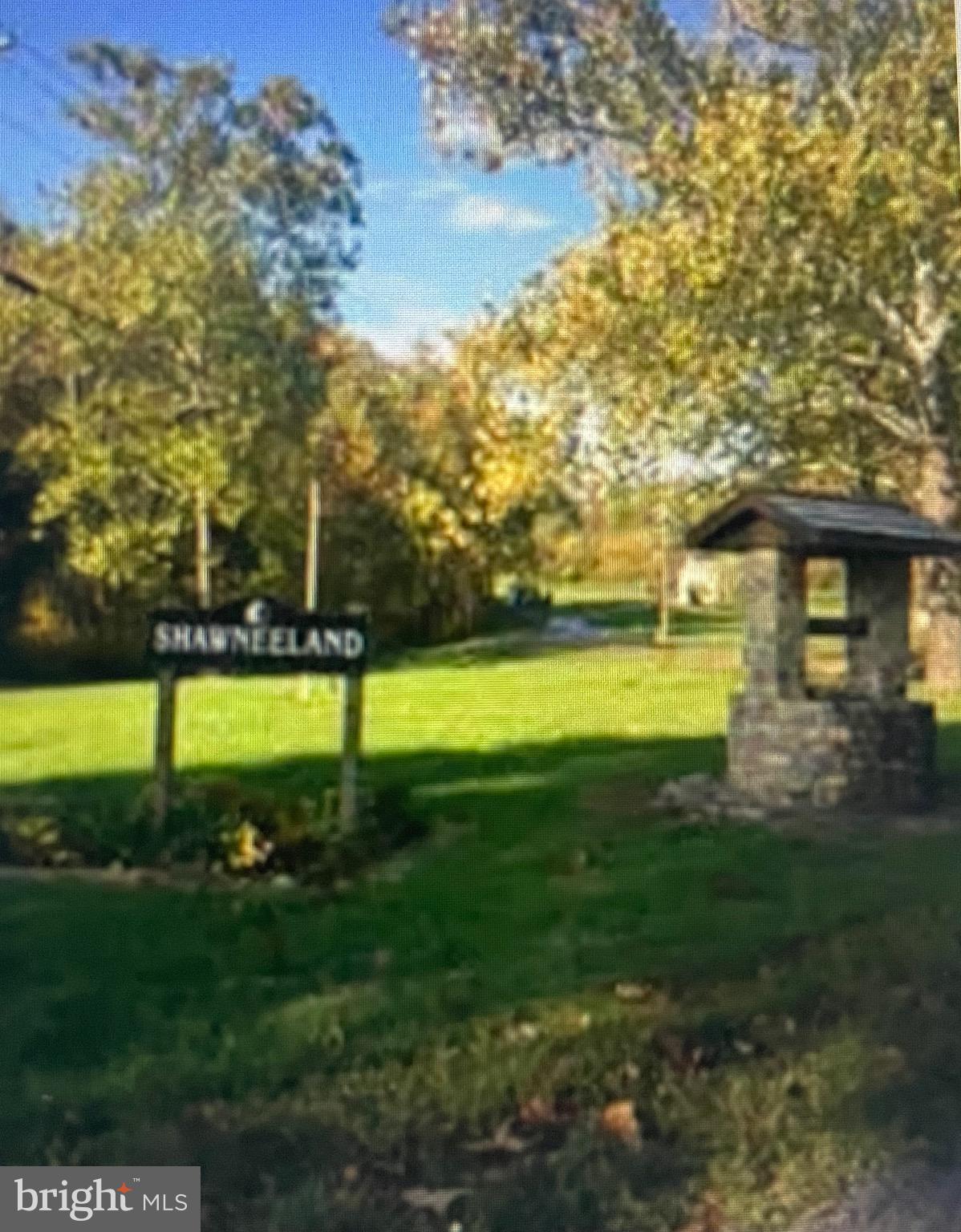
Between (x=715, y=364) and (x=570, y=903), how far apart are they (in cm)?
71

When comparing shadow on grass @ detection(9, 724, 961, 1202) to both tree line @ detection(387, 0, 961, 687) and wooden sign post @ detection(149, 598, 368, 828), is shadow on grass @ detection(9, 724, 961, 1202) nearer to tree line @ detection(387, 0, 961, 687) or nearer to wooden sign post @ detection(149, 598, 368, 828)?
wooden sign post @ detection(149, 598, 368, 828)

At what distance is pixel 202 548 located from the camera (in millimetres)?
2141

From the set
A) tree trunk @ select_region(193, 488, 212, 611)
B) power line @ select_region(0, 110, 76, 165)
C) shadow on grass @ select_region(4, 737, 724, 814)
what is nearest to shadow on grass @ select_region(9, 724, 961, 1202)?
shadow on grass @ select_region(4, 737, 724, 814)

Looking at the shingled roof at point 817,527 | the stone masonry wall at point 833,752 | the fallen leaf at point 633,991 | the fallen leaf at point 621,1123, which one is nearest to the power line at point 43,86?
the shingled roof at point 817,527

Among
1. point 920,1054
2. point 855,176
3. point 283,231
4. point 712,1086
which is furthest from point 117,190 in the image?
point 920,1054

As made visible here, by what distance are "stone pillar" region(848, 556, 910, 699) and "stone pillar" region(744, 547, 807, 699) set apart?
71mm

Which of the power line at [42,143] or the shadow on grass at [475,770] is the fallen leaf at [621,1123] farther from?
the power line at [42,143]

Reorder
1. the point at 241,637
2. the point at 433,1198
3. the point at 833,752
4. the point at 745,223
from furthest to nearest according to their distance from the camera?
the point at 833,752 → the point at 745,223 → the point at 241,637 → the point at 433,1198

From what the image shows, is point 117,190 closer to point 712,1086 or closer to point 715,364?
point 715,364

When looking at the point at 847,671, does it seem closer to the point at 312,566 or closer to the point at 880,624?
the point at 880,624

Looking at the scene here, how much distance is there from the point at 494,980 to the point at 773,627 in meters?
0.59

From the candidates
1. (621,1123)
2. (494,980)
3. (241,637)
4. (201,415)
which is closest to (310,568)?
(241,637)

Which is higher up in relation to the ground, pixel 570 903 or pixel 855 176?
pixel 855 176

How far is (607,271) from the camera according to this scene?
2305 millimetres
